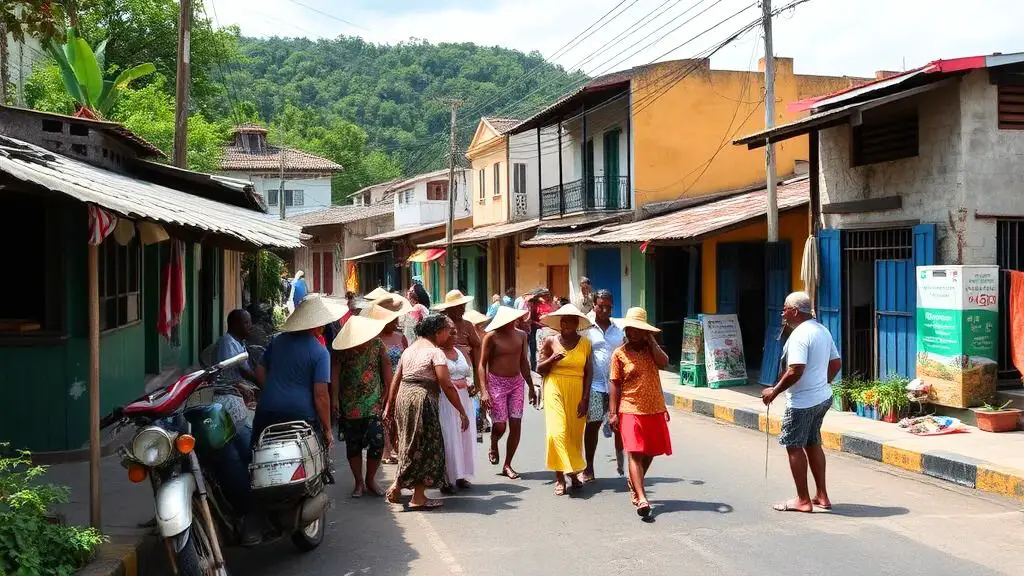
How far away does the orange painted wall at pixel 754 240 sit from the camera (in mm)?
15039

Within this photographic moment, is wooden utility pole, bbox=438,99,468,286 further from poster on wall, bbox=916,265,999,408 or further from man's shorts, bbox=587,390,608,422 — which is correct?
man's shorts, bbox=587,390,608,422

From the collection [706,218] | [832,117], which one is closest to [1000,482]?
[832,117]

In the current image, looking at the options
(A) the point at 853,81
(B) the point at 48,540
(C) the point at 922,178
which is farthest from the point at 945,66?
(A) the point at 853,81

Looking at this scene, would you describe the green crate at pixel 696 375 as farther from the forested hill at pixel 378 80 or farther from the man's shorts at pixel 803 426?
the forested hill at pixel 378 80

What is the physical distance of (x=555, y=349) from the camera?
792 centimetres

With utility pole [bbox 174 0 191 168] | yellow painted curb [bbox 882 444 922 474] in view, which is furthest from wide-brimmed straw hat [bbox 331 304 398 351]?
utility pole [bbox 174 0 191 168]

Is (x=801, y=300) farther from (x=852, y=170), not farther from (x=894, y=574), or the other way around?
(x=852, y=170)

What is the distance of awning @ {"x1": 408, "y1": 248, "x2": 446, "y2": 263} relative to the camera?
36.0 metres

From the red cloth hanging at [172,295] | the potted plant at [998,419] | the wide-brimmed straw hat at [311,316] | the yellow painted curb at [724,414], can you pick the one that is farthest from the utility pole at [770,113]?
the wide-brimmed straw hat at [311,316]

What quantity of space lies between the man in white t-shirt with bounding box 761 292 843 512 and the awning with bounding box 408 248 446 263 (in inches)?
1140

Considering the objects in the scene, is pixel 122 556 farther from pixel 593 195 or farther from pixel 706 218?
pixel 593 195

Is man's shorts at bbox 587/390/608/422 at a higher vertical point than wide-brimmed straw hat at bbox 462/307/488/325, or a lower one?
lower

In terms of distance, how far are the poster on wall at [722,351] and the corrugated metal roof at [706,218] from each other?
1.40 meters

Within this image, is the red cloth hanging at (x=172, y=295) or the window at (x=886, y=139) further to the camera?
the window at (x=886, y=139)
